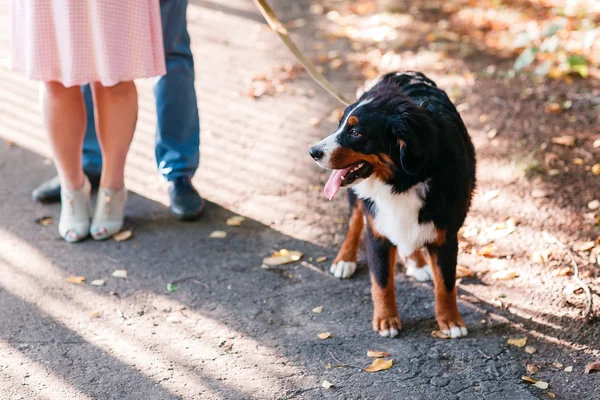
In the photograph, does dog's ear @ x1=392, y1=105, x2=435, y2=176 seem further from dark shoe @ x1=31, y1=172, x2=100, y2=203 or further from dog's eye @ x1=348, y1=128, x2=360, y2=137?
dark shoe @ x1=31, y1=172, x2=100, y2=203

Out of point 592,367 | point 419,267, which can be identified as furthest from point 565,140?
point 592,367

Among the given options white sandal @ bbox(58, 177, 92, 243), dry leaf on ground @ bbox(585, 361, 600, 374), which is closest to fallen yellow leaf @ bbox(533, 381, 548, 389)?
dry leaf on ground @ bbox(585, 361, 600, 374)

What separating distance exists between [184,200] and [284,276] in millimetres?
852

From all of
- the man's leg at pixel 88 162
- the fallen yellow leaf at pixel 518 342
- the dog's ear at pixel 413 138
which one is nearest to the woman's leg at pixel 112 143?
the man's leg at pixel 88 162

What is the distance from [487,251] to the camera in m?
3.78

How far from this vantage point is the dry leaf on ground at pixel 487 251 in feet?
12.4

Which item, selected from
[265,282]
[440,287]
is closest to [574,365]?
[440,287]

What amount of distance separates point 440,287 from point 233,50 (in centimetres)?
433

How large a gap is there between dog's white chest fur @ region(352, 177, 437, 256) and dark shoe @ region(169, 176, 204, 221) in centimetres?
142

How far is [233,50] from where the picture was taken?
684cm

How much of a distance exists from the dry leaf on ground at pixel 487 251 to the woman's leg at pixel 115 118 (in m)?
1.98

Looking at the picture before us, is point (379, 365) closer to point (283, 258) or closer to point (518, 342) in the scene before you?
point (518, 342)

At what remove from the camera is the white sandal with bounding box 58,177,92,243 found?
3.89m

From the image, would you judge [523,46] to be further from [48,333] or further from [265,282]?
[48,333]
